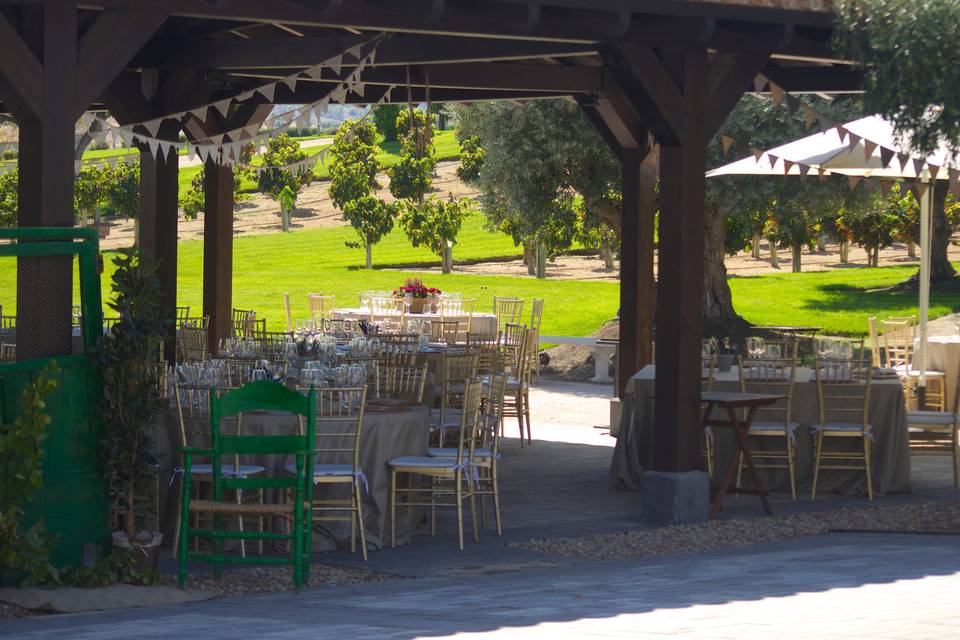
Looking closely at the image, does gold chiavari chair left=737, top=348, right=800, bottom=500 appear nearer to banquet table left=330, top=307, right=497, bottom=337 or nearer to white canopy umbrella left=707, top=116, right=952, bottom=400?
white canopy umbrella left=707, top=116, right=952, bottom=400

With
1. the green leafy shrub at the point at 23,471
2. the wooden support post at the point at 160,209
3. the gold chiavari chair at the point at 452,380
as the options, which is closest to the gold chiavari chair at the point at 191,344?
the wooden support post at the point at 160,209

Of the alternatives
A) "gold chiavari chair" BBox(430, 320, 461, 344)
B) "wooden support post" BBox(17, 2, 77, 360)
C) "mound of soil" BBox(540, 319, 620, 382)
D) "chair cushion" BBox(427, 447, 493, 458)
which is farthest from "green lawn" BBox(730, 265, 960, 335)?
"wooden support post" BBox(17, 2, 77, 360)

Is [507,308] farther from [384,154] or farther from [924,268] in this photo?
[384,154]

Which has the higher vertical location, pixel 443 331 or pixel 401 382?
pixel 443 331

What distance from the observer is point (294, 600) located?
22.7 feet

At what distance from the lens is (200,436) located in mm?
8281

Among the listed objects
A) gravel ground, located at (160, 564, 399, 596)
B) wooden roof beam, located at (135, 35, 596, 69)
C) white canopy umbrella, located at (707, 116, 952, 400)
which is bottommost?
gravel ground, located at (160, 564, 399, 596)

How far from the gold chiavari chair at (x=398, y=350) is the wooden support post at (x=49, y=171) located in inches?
179

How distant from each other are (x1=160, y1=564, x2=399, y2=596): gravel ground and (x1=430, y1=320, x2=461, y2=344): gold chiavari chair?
29.0 ft

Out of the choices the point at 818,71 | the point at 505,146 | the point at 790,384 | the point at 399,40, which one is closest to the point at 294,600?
the point at 790,384

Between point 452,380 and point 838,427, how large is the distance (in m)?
3.35

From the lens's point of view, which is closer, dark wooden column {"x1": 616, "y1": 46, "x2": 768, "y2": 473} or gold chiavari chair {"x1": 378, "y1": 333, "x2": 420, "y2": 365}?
dark wooden column {"x1": 616, "y1": 46, "x2": 768, "y2": 473}

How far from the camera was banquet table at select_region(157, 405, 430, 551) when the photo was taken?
8.34 m

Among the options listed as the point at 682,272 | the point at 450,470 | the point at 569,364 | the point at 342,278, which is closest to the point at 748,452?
the point at 682,272
